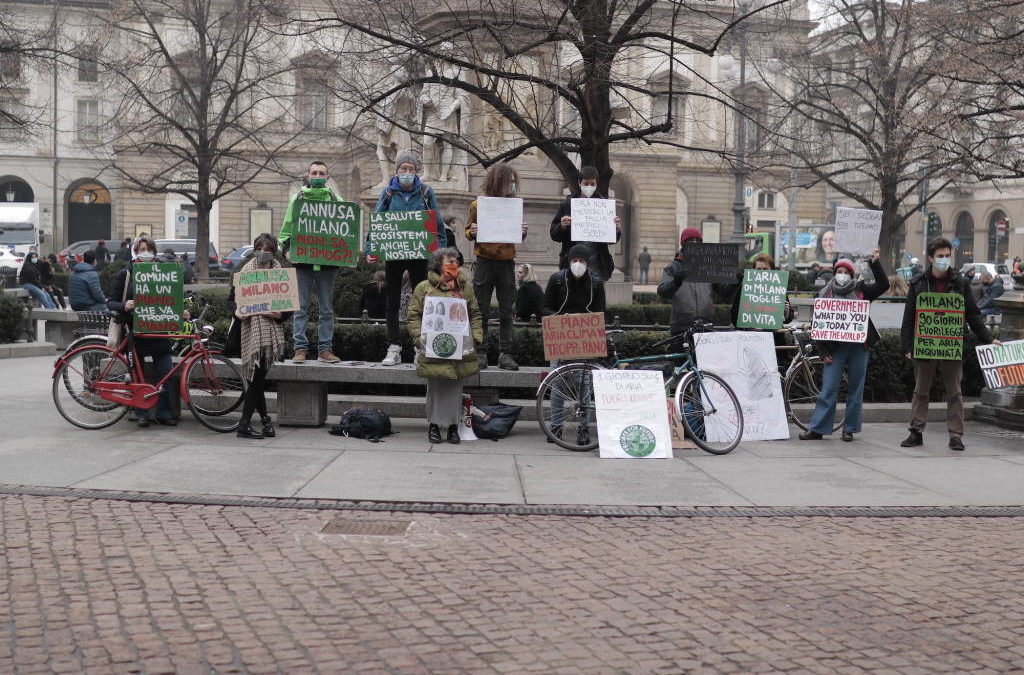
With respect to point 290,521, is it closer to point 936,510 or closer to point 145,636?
point 145,636

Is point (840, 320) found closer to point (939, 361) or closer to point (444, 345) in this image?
point (939, 361)

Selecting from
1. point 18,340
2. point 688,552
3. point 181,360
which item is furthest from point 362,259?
point 688,552

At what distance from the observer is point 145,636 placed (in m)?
5.23

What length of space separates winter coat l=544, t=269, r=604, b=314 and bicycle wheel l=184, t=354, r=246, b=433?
2894 mm

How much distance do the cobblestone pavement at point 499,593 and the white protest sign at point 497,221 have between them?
11.9ft

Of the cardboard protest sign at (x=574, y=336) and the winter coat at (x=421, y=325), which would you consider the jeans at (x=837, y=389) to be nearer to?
the cardboard protest sign at (x=574, y=336)

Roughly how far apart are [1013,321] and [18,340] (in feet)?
48.4

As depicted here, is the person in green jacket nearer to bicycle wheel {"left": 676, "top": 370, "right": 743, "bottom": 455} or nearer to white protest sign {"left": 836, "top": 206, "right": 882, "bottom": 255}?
bicycle wheel {"left": 676, "top": 370, "right": 743, "bottom": 455}

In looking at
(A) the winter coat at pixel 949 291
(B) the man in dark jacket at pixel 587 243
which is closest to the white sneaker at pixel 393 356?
(B) the man in dark jacket at pixel 587 243

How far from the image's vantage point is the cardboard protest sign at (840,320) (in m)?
11.0

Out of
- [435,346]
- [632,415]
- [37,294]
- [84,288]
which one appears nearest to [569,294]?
[632,415]

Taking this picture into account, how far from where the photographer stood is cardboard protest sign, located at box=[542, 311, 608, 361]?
10.3 m

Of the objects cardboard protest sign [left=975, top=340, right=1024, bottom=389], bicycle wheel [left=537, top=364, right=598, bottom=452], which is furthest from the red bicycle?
cardboard protest sign [left=975, top=340, right=1024, bottom=389]

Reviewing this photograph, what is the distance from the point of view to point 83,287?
16.0 m
